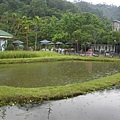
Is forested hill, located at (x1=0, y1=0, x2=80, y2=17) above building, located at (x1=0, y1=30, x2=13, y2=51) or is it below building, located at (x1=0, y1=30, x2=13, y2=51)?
above

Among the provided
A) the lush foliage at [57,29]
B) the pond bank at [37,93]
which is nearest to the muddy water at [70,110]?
the pond bank at [37,93]

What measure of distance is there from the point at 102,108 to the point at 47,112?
2.16 meters

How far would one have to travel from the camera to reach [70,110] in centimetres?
880

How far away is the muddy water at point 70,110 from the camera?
8.03 m

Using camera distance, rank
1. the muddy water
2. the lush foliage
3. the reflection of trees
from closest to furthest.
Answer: the reflection of trees
the muddy water
the lush foliage

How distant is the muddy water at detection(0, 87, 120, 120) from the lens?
316 inches

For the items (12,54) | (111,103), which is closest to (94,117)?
(111,103)

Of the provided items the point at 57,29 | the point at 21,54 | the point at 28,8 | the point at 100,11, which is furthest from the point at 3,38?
the point at 100,11

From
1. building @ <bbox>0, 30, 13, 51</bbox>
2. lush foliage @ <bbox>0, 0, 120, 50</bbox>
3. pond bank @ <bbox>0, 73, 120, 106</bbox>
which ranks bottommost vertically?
pond bank @ <bbox>0, 73, 120, 106</bbox>

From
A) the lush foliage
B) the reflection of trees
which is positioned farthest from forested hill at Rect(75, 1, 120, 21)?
the reflection of trees

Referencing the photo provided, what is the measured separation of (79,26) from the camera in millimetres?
41125

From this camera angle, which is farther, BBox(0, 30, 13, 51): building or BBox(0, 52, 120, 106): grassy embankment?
BBox(0, 30, 13, 51): building

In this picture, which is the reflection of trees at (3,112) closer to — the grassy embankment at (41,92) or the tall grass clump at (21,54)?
the grassy embankment at (41,92)

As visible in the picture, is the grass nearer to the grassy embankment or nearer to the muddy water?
the grassy embankment
